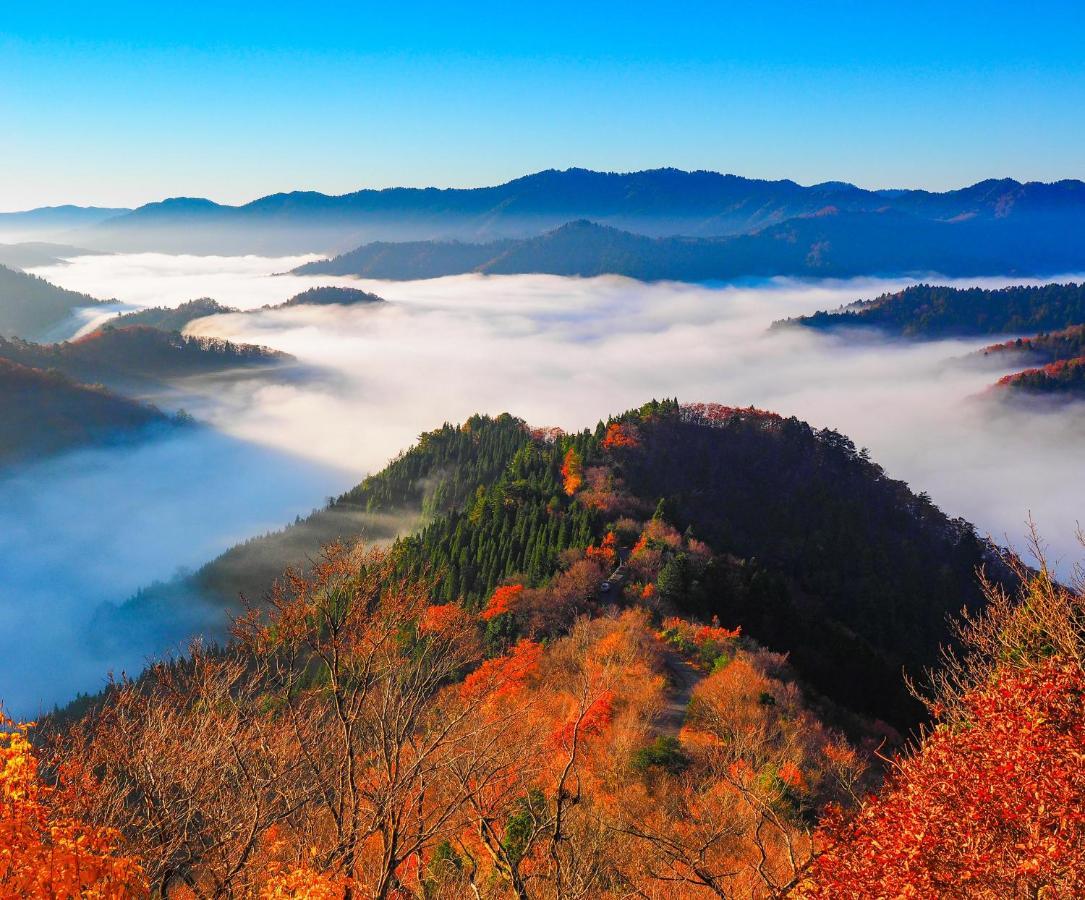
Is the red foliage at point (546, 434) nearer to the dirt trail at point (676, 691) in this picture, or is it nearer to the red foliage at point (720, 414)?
the red foliage at point (720, 414)

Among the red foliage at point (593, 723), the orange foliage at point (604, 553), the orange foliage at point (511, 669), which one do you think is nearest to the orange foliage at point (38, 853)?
the red foliage at point (593, 723)

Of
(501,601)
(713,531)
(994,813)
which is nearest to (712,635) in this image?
(501,601)

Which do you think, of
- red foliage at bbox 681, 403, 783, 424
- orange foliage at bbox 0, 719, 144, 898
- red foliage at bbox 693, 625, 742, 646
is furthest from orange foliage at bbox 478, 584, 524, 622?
red foliage at bbox 681, 403, 783, 424

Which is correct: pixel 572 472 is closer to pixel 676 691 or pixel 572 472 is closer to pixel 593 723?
pixel 676 691

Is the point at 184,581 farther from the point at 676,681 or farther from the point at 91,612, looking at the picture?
the point at 676,681

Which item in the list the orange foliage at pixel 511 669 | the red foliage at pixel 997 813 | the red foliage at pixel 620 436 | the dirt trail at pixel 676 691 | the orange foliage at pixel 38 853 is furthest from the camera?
the red foliage at pixel 620 436

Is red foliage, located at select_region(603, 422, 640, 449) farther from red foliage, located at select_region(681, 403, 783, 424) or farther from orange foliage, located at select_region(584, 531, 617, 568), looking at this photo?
orange foliage, located at select_region(584, 531, 617, 568)

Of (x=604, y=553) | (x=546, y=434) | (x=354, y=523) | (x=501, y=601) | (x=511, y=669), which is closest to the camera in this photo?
(x=511, y=669)
